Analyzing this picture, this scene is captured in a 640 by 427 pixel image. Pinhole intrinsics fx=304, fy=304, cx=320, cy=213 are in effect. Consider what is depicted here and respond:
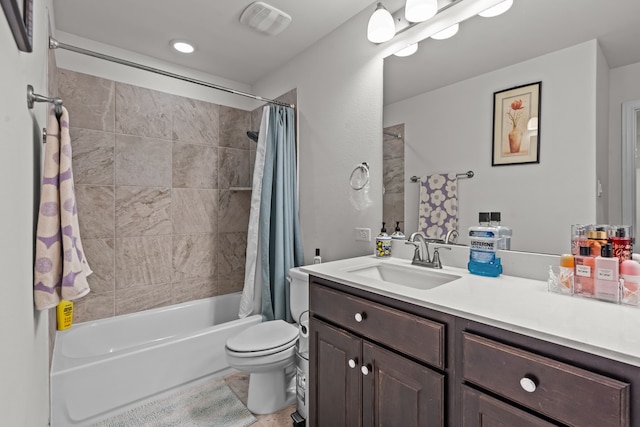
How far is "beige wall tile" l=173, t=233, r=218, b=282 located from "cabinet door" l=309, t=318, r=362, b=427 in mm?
1761

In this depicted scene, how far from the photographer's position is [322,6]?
187cm

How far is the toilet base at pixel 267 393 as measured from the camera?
5.86ft

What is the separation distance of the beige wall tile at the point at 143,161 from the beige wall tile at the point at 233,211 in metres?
0.52

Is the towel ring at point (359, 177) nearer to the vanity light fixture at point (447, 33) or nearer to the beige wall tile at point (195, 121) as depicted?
the vanity light fixture at point (447, 33)

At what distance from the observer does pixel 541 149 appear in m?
1.21

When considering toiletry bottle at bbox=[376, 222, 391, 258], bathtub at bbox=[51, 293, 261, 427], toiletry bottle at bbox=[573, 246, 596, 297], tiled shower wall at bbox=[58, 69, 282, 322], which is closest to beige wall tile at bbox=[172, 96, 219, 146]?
tiled shower wall at bbox=[58, 69, 282, 322]

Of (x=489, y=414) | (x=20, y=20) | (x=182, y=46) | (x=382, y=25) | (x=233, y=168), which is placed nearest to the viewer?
(x=20, y=20)

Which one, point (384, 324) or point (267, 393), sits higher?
point (384, 324)

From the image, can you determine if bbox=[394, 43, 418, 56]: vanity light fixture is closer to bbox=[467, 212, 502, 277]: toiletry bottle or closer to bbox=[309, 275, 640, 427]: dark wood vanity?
bbox=[467, 212, 502, 277]: toiletry bottle

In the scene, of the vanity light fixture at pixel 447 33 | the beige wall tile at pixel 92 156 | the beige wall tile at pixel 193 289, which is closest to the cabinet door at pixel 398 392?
the vanity light fixture at pixel 447 33

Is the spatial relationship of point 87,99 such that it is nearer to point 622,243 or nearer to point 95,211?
point 95,211

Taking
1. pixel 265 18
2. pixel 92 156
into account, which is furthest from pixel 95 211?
pixel 265 18

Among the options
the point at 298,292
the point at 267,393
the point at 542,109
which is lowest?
the point at 267,393

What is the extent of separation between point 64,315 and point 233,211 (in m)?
1.47
